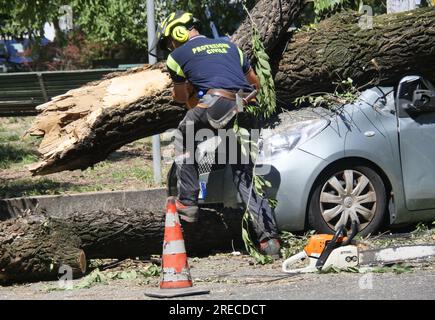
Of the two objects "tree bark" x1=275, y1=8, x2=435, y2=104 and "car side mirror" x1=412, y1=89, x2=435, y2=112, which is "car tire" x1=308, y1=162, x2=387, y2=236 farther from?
"tree bark" x1=275, y1=8, x2=435, y2=104

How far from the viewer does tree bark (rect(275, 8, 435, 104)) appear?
860 centimetres

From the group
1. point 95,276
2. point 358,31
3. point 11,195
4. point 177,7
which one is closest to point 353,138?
point 358,31

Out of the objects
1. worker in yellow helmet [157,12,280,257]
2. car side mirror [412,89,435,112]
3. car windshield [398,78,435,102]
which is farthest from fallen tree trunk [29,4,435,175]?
worker in yellow helmet [157,12,280,257]

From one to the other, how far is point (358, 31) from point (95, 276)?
3.54 meters

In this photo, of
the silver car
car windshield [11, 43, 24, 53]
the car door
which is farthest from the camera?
car windshield [11, 43, 24, 53]

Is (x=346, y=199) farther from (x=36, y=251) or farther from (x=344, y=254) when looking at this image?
(x=36, y=251)

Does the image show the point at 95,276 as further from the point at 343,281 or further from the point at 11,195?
the point at 11,195

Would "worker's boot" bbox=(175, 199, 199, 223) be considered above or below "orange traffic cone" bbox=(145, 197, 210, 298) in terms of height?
above

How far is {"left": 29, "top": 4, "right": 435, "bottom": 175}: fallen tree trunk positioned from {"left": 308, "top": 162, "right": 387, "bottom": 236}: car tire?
1044 mm

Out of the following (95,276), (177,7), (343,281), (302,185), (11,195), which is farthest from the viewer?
(177,7)

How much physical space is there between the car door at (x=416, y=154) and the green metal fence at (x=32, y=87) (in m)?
7.47

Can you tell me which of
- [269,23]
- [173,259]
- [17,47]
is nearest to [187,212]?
[173,259]

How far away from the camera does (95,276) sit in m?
7.46

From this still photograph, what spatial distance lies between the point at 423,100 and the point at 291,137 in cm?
136
